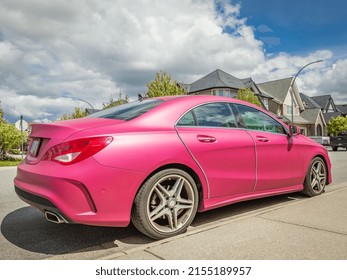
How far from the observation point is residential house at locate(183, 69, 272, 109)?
126 ft

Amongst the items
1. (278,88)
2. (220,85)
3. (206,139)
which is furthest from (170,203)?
(278,88)

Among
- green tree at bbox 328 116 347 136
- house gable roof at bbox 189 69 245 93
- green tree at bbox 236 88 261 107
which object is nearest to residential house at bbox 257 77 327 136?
green tree at bbox 328 116 347 136

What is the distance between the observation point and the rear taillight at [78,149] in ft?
8.61

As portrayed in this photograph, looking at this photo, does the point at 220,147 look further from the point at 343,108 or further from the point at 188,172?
the point at 343,108

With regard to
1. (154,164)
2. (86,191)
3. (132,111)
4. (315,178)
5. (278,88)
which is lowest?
(315,178)

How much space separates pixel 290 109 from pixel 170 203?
49361 mm

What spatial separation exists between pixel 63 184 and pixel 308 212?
3031 millimetres

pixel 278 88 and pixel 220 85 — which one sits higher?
pixel 278 88

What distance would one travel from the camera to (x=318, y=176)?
16.3 feet

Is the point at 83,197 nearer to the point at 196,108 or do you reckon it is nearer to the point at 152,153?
the point at 152,153

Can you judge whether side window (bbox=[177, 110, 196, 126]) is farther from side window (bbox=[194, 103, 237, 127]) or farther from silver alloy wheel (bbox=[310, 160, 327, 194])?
silver alloy wheel (bbox=[310, 160, 327, 194])

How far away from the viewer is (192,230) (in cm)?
331

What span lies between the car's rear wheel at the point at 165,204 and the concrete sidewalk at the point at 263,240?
126 mm
